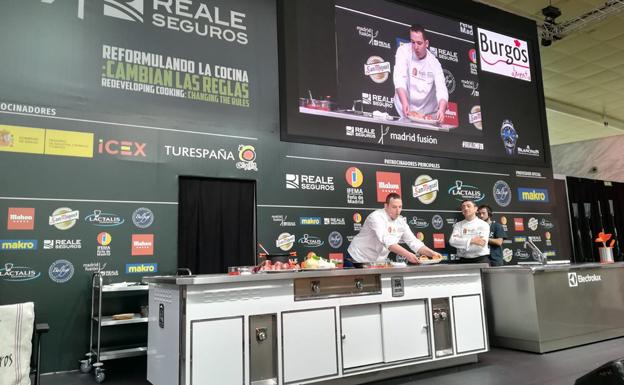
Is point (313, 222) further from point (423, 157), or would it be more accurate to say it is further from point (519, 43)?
point (519, 43)

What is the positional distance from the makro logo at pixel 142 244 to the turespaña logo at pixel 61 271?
545 mm

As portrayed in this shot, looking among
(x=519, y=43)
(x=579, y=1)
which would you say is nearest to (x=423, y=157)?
(x=519, y=43)

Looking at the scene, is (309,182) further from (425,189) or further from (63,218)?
(63,218)

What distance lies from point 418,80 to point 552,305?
3.31 metres

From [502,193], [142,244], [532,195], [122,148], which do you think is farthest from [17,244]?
[532,195]

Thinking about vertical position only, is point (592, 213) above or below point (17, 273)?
above

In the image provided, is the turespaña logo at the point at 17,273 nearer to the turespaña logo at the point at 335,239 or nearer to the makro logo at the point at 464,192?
the turespaña logo at the point at 335,239

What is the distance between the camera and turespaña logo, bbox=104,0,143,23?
4.50 metres

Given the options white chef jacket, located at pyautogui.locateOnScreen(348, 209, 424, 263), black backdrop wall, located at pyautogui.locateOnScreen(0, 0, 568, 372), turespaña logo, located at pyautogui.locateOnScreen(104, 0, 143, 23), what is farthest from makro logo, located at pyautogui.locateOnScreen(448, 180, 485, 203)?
turespaña logo, located at pyautogui.locateOnScreen(104, 0, 143, 23)

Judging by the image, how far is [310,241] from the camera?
202 inches

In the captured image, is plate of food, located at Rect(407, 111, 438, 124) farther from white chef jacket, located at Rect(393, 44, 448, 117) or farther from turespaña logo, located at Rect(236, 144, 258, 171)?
turespaña logo, located at Rect(236, 144, 258, 171)

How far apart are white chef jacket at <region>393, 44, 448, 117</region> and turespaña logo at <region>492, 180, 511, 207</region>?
1559 mm

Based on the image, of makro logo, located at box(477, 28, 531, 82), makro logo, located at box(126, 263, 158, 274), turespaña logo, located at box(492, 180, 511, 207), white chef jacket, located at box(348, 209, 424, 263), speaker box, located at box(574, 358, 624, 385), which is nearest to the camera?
speaker box, located at box(574, 358, 624, 385)

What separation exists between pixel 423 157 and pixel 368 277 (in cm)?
306
